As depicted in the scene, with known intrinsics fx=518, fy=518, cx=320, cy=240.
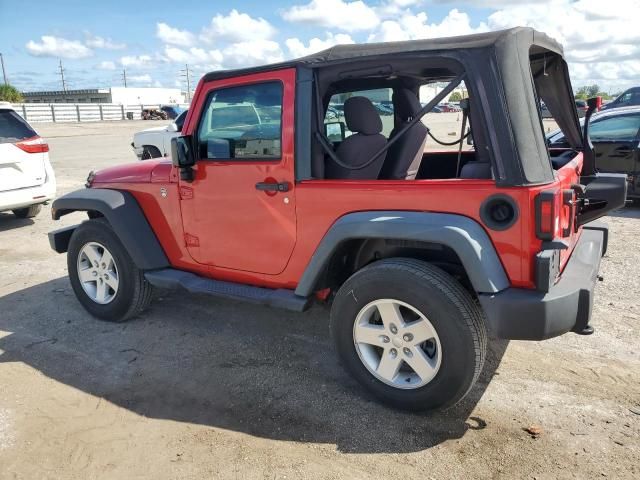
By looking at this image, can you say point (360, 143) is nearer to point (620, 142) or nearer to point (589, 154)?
point (589, 154)

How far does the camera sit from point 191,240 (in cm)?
395

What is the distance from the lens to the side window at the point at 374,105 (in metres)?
3.69

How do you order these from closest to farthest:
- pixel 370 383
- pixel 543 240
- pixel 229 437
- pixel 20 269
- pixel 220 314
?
pixel 543 240
pixel 229 437
pixel 370 383
pixel 220 314
pixel 20 269

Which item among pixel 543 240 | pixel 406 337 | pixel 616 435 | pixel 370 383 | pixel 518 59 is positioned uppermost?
pixel 518 59

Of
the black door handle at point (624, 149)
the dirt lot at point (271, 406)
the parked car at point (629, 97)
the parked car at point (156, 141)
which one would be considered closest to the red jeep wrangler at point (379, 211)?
the dirt lot at point (271, 406)

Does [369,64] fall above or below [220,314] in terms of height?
above

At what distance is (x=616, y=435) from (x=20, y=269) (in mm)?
5934

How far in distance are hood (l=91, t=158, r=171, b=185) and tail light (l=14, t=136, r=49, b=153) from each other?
3.46 m

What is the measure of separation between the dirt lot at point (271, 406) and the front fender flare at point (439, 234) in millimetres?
887

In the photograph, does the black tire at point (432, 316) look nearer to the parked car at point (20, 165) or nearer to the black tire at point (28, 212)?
the parked car at point (20, 165)

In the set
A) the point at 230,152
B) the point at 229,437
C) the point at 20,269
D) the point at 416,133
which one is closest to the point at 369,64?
the point at 416,133

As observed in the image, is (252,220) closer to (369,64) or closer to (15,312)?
(369,64)

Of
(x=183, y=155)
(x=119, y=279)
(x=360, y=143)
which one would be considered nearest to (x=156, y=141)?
(x=119, y=279)

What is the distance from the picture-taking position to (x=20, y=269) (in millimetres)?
5895
